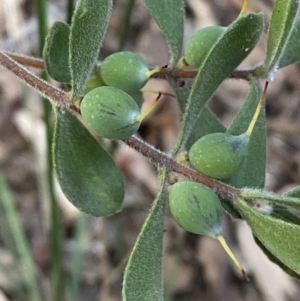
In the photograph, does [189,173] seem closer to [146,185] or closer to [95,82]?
[95,82]

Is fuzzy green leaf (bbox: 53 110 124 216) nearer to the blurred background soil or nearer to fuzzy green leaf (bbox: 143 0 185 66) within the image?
fuzzy green leaf (bbox: 143 0 185 66)

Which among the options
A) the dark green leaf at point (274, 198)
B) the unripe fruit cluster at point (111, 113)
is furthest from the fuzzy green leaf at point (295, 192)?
the unripe fruit cluster at point (111, 113)

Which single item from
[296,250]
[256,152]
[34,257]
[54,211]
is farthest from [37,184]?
[296,250]

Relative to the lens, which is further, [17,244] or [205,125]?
[17,244]

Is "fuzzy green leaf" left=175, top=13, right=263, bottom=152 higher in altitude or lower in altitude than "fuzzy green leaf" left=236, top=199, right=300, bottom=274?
higher

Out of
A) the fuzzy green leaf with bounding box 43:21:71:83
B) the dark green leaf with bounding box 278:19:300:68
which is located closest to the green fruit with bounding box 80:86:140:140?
the fuzzy green leaf with bounding box 43:21:71:83

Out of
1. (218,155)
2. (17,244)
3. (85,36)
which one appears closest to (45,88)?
(85,36)

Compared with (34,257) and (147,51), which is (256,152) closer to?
(34,257)
